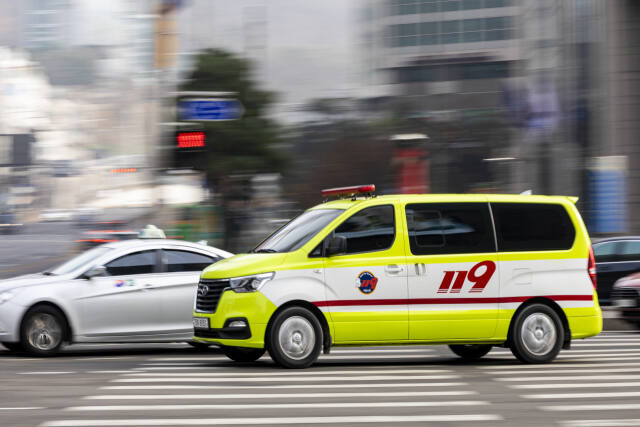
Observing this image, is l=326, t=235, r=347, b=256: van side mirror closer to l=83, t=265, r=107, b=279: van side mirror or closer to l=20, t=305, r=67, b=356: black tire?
l=83, t=265, r=107, b=279: van side mirror

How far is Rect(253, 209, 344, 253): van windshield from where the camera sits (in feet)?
35.3

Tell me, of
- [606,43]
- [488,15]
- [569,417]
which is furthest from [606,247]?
[488,15]

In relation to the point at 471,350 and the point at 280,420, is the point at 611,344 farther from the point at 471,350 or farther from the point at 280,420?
the point at 280,420

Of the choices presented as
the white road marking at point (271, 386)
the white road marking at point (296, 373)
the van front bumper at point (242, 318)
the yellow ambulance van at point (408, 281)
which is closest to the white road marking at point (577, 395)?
the white road marking at point (271, 386)

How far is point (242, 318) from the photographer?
10344 millimetres

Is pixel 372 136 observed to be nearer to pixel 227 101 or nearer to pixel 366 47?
pixel 366 47

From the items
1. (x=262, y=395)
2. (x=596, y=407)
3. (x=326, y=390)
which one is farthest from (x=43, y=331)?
(x=596, y=407)

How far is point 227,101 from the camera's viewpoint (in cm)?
2084

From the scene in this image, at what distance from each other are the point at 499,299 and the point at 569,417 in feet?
13.2

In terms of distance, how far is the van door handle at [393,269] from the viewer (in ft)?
35.2

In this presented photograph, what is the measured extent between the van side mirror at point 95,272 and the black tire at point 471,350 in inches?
174

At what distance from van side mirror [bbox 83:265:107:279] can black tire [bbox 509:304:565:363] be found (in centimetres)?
507

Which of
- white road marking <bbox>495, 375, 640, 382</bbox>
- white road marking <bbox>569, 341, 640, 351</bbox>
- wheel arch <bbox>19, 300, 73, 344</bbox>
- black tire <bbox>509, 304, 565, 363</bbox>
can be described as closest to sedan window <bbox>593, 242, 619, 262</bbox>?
white road marking <bbox>569, 341, 640, 351</bbox>

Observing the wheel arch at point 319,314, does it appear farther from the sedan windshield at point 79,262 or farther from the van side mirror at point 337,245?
the sedan windshield at point 79,262
